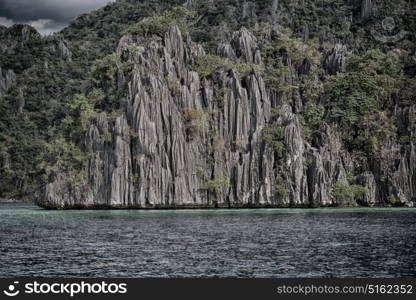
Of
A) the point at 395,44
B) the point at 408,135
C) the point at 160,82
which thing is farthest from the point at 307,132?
the point at 395,44

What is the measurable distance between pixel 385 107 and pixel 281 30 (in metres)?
34.9

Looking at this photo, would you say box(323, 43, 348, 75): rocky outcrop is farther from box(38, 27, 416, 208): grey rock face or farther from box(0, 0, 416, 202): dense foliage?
box(38, 27, 416, 208): grey rock face

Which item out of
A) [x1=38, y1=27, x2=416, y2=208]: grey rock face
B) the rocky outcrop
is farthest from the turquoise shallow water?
the rocky outcrop

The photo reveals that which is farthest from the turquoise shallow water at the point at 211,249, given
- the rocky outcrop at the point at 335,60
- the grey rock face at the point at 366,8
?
the grey rock face at the point at 366,8

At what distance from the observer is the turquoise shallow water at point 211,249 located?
36.8 m

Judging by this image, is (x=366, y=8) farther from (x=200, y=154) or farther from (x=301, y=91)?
(x=200, y=154)

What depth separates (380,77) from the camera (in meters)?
128

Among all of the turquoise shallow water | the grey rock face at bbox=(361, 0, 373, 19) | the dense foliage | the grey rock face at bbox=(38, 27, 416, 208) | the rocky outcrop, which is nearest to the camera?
the turquoise shallow water

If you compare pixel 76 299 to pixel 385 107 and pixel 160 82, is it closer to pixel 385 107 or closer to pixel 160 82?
pixel 160 82

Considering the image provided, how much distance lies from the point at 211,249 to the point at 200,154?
6844 centimetres

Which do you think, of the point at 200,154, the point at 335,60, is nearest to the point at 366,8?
the point at 335,60

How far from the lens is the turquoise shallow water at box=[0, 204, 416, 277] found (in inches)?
1451

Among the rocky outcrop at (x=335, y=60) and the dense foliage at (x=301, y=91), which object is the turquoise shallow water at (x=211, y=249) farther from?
the rocky outcrop at (x=335, y=60)

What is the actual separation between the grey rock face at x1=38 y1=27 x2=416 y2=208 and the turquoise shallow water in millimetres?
35400
